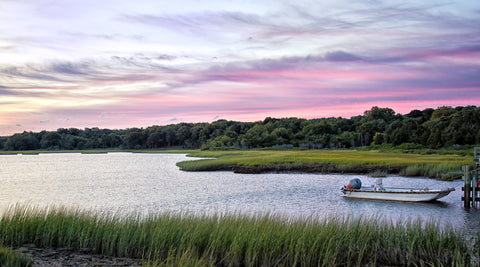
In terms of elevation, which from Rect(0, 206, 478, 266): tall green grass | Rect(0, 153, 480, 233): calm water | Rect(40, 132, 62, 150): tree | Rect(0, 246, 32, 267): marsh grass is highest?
Rect(40, 132, 62, 150): tree

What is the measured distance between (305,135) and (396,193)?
4502 inches

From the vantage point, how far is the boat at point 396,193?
2634 cm

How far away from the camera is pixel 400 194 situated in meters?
27.4

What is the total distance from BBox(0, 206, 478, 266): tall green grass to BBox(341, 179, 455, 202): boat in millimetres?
14998

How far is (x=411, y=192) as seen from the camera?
26.9m

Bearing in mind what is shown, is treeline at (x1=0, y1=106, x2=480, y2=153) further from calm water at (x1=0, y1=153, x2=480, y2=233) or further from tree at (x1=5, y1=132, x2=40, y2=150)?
calm water at (x1=0, y1=153, x2=480, y2=233)

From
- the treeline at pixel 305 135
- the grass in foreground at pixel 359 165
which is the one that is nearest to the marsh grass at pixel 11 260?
the grass in foreground at pixel 359 165

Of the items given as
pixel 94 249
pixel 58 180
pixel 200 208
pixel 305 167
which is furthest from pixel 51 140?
pixel 94 249

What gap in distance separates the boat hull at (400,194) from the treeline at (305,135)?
63742mm

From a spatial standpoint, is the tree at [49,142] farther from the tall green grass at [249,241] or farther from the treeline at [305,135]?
the tall green grass at [249,241]

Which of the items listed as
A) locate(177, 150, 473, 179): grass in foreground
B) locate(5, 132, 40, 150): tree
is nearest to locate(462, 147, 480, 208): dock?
locate(177, 150, 473, 179): grass in foreground

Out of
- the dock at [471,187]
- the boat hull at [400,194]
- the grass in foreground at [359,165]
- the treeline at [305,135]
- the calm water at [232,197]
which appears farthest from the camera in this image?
the treeline at [305,135]

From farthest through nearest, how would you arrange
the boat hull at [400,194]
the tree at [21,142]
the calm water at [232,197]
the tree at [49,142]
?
the tree at [49,142]
the tree at [21,142]
the boat hull at [400,194]
the calm water at [232,197]

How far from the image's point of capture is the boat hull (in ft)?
86.4
